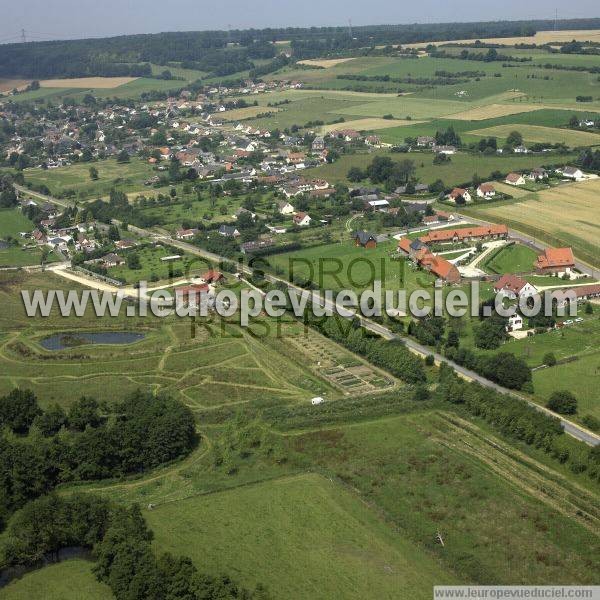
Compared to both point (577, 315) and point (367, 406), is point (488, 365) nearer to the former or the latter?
point (367, 406)

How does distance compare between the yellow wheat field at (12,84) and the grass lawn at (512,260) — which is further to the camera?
the yellow wheat field at (12,84)

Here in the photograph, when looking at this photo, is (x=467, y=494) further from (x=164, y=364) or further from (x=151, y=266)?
(x=151, y=266)

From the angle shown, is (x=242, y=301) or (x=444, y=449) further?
(x=242, y=301)

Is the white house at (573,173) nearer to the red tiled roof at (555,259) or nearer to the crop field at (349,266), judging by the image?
the crop field at (349,266)

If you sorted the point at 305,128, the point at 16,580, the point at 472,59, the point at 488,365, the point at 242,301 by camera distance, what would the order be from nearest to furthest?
the point at 16,580 < the point at 488,365 < the point at 242,301 < the point at 305,128 < the point at 472,59

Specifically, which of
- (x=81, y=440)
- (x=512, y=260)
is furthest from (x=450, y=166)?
(x=81, y=440)

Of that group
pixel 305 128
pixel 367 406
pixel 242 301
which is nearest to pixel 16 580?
pixel 367 406


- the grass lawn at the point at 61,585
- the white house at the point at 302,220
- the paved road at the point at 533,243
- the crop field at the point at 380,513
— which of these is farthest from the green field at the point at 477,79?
the grass lawn at the point at 61,585
